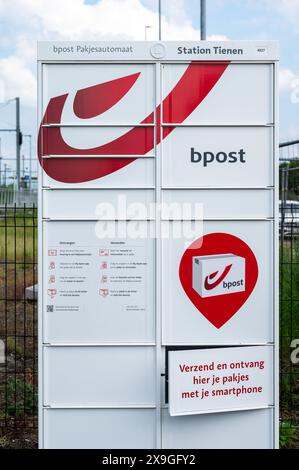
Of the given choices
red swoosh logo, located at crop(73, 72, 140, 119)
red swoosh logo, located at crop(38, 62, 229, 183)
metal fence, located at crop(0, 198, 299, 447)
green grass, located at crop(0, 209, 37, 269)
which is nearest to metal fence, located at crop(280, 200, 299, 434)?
metal fence, located at crop(0, 198, 299, 447)

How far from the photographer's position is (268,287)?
3.80m

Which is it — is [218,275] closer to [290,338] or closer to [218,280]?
[218,280]

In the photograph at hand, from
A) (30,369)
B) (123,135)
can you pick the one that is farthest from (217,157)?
(30,369)

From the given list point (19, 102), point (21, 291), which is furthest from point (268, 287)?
point (19, 102)

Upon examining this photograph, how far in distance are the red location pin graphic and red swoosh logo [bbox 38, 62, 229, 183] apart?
762mm

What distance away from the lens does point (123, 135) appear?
145 inches

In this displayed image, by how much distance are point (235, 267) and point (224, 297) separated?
0.22m

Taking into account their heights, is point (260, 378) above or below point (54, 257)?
below

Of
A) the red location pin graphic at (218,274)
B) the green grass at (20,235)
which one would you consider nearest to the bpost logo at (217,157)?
the red location pin graphic at (218,274)

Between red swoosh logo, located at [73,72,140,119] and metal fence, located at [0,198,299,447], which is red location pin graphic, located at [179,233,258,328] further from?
metal fence, located at [0,198,299,447]

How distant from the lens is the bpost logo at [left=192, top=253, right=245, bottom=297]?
3.70 m

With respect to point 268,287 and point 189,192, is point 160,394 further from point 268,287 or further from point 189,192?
point 189,192
